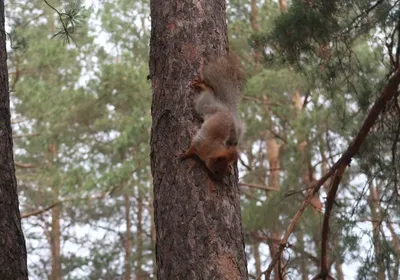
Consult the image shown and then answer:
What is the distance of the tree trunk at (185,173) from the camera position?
2.21m

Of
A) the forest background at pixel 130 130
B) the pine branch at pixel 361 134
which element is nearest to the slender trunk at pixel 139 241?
the forest background at pixel 130 130

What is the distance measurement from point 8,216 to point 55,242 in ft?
36.2

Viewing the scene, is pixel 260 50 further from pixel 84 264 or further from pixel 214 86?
pixel 84 264

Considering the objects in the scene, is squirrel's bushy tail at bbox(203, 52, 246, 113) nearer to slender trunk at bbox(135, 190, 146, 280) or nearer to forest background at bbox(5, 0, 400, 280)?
forest background at bbox(5, 0, 400, 280)

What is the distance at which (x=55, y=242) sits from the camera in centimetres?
1288

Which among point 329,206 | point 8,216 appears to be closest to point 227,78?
point 8,216

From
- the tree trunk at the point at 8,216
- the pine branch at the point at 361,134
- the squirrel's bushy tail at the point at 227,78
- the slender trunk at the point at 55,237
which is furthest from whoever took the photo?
the slender trunk at the point at 55,237

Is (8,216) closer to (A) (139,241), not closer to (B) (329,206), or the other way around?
(B) (329,206)

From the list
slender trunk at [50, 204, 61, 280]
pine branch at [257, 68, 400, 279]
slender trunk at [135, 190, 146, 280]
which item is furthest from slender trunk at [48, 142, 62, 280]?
pine branch at [257, 68, 400, 279]

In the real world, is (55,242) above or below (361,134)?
above

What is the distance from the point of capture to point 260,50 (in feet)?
15.6

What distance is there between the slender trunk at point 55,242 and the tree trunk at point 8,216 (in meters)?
9.67

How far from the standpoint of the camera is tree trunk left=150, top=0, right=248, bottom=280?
2209 millimetres

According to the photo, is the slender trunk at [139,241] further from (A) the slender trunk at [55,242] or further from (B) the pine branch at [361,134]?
(B) the pine branch at [361,134]
